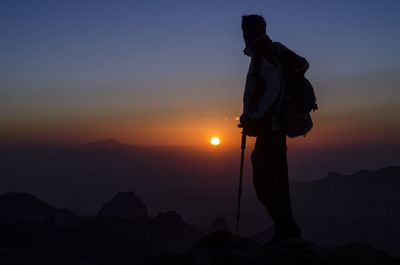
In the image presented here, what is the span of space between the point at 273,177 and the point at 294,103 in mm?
1282

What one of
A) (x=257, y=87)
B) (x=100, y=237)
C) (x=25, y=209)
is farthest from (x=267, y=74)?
(x=25, y=209)

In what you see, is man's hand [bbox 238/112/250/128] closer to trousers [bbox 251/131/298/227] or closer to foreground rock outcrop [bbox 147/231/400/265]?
trousers [bbox 251/131/298/227]

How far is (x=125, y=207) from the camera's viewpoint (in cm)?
18088

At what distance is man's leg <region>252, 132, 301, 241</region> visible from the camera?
8797 mm

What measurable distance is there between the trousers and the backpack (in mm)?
297

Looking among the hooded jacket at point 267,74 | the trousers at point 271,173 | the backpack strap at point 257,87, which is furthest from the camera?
the trousers at point 271,173

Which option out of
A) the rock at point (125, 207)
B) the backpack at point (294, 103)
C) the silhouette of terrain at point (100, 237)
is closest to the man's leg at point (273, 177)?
the backpack at point (294, 103)

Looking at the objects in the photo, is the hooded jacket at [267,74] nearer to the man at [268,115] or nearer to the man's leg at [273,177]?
the man at [268,115]

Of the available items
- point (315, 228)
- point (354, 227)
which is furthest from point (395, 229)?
point (315, 228)

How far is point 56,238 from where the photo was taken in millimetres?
123500

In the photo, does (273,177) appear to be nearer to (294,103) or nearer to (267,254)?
(294,103)

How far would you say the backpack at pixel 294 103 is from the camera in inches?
336

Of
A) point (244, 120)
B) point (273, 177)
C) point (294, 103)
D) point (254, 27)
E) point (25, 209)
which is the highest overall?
point (254, 27)

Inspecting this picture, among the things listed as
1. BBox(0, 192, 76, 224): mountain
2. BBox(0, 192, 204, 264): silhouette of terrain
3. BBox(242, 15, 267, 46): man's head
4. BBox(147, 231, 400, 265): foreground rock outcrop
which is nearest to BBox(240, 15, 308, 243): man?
BBox(242, 15, 267, 46): man's head
